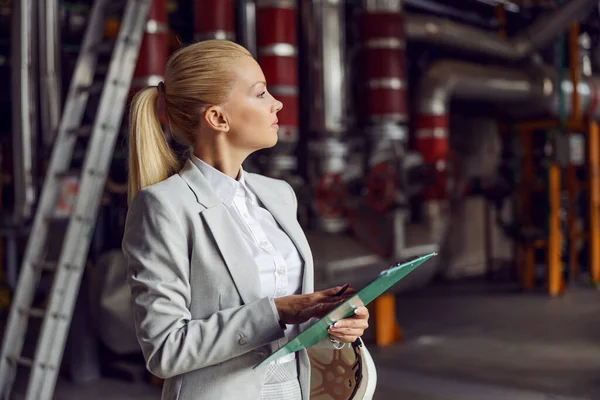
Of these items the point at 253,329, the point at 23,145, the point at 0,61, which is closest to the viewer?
the point at 253,329

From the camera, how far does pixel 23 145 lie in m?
3.34

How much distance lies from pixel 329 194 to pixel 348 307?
3.13m

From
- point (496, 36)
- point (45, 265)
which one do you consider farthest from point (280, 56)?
point (496, 36)

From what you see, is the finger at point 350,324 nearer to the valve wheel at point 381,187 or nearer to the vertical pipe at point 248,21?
the valve wheel at point 381,187

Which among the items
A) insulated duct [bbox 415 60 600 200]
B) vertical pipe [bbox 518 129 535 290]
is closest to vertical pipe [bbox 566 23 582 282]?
insulated duct [bbox 415 60 600 200]

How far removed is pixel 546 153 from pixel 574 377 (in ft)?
12.3

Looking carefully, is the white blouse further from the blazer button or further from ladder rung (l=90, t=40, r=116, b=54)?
ladder rung (l=90, t=40, r=116, b=54)

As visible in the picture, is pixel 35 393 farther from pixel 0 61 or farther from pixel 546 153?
pixel 546 153

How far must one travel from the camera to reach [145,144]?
0.98 meters

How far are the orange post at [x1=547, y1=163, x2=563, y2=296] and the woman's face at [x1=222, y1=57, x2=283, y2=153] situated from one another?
17.2 feet

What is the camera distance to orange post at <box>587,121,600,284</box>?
626 centimetres

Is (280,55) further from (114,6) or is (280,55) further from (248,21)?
(114,6)

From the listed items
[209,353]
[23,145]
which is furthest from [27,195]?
[209,353]

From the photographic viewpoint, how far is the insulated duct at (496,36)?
5254 mm
